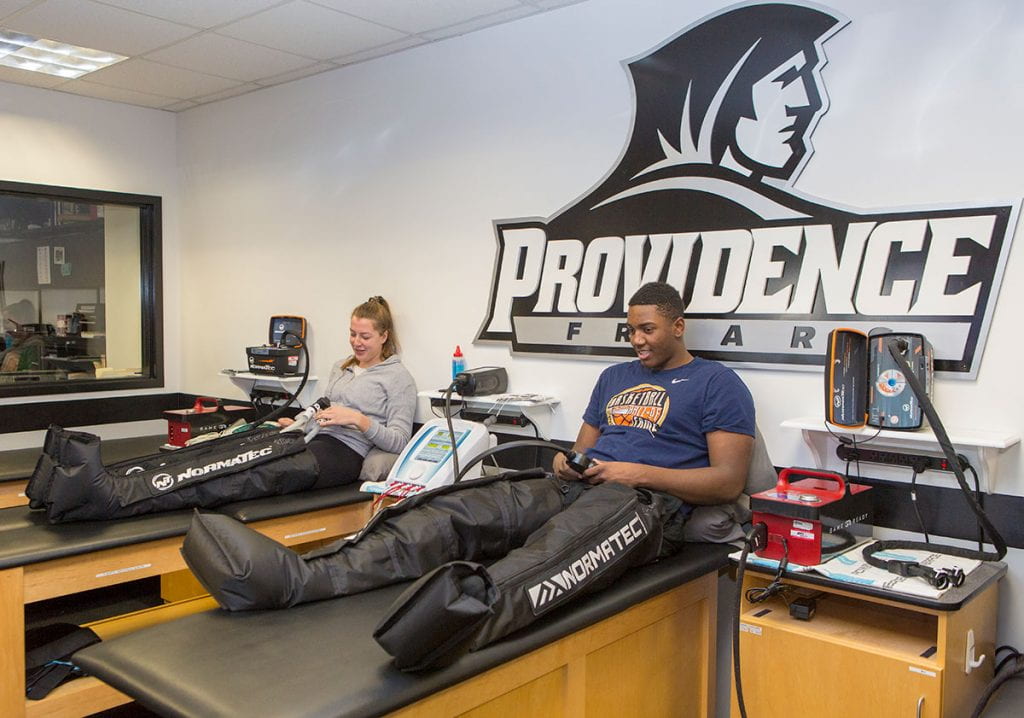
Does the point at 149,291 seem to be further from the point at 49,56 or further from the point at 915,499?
the point at 915,499

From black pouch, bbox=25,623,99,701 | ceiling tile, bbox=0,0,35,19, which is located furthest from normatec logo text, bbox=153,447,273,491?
ceiling tile, bbox=0,0,35,19

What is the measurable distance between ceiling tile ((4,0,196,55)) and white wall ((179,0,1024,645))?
2.73 ft

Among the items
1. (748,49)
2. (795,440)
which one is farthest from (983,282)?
(748,49)

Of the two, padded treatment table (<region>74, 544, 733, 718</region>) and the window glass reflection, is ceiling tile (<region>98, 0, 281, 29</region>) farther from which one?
padded treatment table (<region>74, 544, 733, 718</region>)

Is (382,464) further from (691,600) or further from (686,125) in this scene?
(686,125)

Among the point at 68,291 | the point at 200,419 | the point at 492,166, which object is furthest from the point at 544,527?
the point at 68,291

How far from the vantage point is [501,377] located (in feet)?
11.4

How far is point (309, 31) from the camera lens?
11.9ft

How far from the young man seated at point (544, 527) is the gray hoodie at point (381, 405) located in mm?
948

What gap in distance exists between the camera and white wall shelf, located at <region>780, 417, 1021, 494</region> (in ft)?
7.33

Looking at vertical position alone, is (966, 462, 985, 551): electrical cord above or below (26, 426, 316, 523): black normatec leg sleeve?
above

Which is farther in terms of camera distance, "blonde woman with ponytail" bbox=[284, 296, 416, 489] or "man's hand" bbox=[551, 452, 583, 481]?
"blonde woman with ponytail" bbox=[284, 296, 416, 489]

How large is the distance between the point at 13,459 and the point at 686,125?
3398 millimetres

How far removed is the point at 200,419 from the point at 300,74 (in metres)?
1.87
